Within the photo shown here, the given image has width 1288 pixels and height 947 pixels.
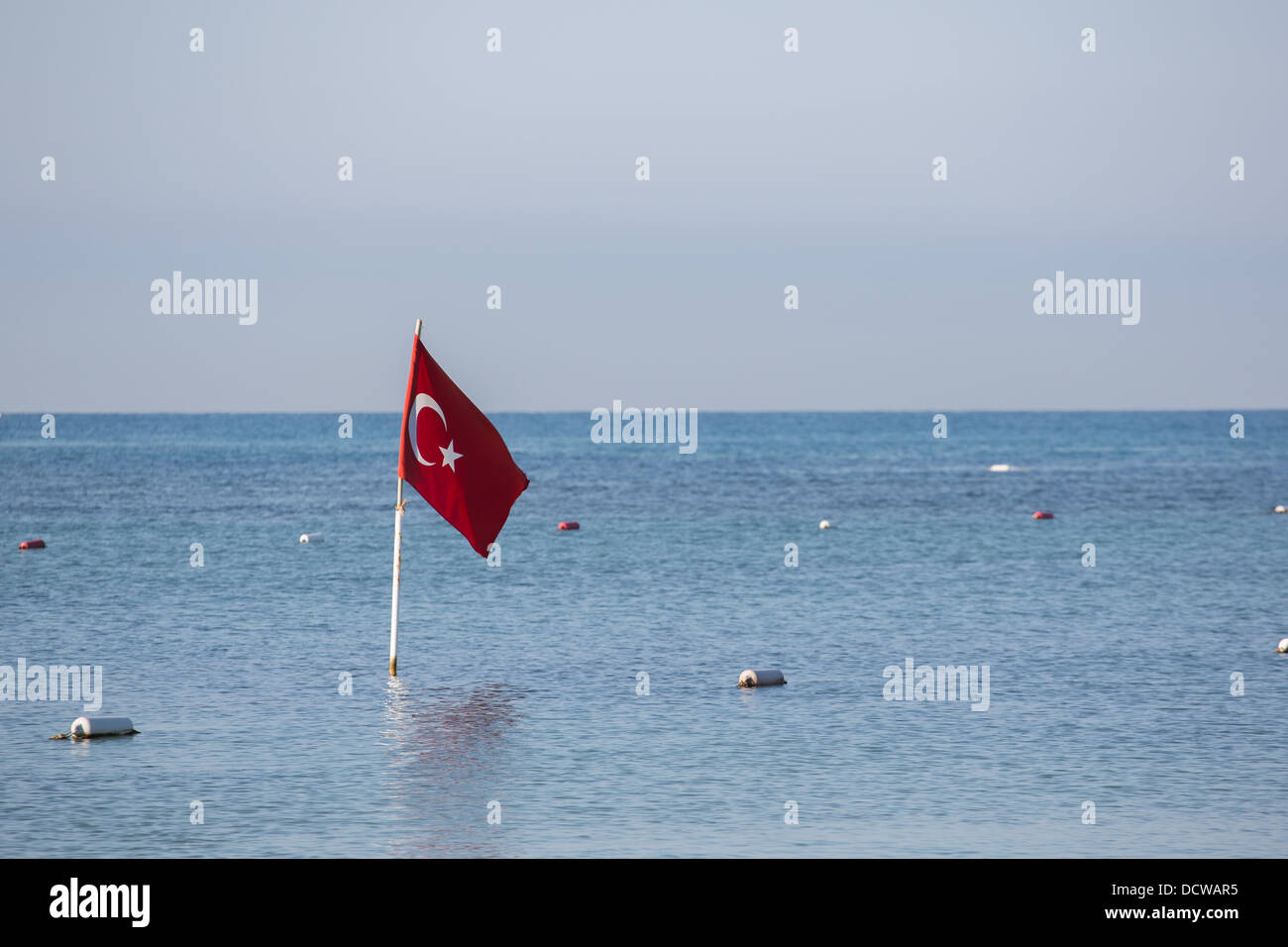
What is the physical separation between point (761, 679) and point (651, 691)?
2019 millimetres

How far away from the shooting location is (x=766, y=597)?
40.2 m

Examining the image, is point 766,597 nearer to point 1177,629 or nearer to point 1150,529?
point 1177,629

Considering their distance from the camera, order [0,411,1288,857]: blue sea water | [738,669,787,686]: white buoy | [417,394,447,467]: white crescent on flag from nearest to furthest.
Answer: [0,411,1288,857]: blue sea water
[417,394,447,467]: white crescent on flag
[738,669,787,686]: white buoy

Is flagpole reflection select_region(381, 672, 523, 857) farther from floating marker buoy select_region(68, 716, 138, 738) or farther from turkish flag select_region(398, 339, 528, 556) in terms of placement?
floating marker buoy select_region(68, 716, 138, 738)

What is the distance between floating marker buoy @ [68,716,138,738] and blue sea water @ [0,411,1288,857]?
0.23m

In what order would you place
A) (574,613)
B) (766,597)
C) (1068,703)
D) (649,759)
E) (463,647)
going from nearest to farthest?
(649,759) < (1068,703) < (463,647) < (574,613) < (766,597)

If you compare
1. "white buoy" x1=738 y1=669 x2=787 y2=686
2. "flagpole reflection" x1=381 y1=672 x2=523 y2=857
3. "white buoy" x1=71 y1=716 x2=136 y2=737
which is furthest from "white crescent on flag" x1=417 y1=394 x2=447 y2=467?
"white buoy" x1=738 y1=669 x2=787 y2=686

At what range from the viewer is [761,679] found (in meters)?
26.5

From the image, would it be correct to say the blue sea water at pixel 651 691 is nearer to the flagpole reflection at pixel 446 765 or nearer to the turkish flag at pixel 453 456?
the flagpole reflection at pixel 446 765

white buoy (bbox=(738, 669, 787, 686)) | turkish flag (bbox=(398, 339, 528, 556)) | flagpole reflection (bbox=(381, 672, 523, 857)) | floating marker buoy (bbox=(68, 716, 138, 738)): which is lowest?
flagpole reflection (bbox=(381, 672, 523, 857))

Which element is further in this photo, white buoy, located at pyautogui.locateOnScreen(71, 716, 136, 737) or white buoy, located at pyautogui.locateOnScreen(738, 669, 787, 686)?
white buoy, located at pyautogui.locateOnScreen(738, 669, 787, 686)

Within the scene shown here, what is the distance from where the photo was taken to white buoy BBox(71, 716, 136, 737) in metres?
21.7
